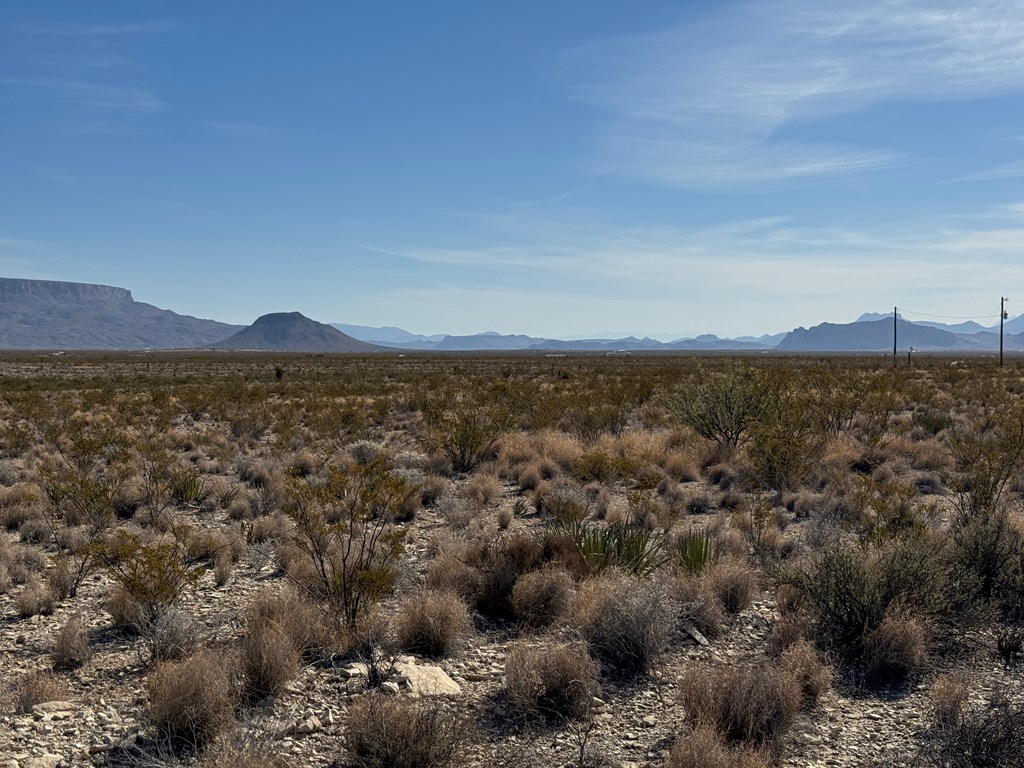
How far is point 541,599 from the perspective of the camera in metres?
6.72

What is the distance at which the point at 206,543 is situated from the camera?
8703 millimetres

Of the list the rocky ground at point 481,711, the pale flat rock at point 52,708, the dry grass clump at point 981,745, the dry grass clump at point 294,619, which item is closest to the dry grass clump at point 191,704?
the rocky ground at point 481,711

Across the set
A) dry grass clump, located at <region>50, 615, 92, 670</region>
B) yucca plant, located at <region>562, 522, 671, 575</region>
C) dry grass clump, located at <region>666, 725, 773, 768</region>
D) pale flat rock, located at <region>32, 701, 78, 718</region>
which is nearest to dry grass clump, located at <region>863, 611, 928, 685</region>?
dry grass clump, located at <region>666, 725, 773, 768</region>

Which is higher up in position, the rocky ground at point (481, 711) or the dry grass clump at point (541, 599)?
the dry grass clump at point (541, 599)

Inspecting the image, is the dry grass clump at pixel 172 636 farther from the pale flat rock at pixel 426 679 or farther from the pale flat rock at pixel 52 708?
the pale flat rock at pixel 426 679

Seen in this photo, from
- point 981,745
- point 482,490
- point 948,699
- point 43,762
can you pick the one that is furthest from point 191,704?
point 482,490

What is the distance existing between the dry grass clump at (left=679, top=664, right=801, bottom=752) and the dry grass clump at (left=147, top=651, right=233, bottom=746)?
9.65 ft

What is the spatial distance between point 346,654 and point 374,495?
58.6 inches

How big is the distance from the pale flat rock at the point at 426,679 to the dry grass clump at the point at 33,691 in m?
2.34

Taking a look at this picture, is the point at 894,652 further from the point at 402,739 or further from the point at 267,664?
the point at 267,664

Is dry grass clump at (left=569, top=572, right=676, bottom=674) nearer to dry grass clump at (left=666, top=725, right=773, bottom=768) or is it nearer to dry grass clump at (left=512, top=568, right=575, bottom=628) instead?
dry grass clump at (left=512, top=568, right=575, bottom=628)

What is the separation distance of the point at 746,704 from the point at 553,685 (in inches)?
49.4

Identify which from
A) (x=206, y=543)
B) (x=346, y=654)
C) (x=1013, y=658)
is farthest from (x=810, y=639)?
Answer: (x=206, y=543)

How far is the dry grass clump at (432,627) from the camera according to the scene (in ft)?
19.6
